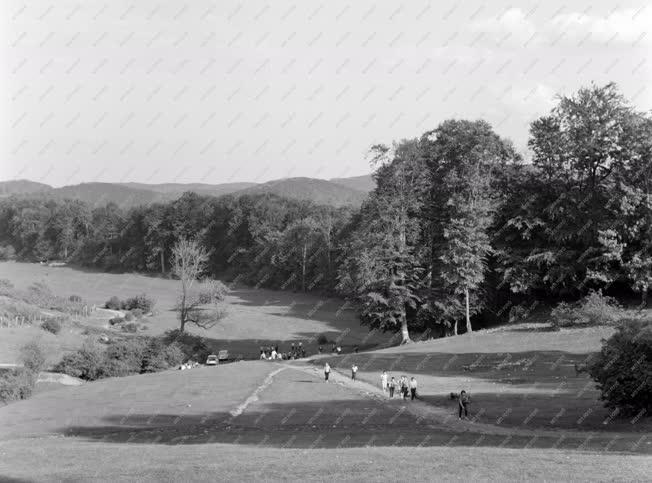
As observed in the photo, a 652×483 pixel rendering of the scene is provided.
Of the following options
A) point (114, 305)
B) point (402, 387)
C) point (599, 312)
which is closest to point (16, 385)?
point (402, 387)

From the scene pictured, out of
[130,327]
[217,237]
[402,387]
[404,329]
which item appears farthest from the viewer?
[217,237]

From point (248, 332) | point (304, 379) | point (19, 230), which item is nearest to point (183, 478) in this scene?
point (304, 379)

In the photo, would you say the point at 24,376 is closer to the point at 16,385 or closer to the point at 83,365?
the point at 16,385

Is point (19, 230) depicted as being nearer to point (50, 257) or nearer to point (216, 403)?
point (50, 257)

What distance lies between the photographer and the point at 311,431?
30922mm

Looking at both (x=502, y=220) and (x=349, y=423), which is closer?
(x=349, y=423)

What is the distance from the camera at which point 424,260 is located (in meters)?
69.1

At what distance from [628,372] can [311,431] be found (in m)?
14.5

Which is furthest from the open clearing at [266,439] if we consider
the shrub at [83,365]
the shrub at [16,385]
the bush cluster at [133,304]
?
the bush cluster at [133,304]

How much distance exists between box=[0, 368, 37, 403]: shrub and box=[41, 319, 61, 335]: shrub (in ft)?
86.9

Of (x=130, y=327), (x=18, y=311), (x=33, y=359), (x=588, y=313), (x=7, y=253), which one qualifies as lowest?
(x=130, y=327)

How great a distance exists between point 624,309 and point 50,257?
166 metres

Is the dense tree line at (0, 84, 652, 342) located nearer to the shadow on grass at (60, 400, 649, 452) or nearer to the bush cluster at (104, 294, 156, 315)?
the shadow on grass at (60, 400, 649, 452)

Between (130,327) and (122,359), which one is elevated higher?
(122,359)
